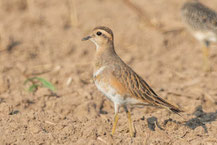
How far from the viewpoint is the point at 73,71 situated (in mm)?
7824

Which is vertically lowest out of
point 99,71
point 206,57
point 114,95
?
point 114,95

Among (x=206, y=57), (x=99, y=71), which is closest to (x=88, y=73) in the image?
(x=99, y=71)

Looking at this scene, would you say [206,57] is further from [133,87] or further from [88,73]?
[133,87]

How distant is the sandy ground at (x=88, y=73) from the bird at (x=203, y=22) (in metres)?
0.52

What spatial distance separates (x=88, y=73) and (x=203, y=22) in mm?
2722

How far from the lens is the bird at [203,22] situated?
8.23 m

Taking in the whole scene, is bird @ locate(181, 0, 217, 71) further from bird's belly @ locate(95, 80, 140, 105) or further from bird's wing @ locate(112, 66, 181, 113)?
bird's belly @ locate(95, 80, 140, 105)

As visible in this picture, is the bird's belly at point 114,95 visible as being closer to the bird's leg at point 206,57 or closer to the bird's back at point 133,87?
the bird's back at point 133,87

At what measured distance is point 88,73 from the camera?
25.7 ft

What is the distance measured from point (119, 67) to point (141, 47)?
14.6 ft

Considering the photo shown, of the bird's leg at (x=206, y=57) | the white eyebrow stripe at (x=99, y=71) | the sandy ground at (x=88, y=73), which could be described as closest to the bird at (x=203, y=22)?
the bird's leg at (x=206, y=57)

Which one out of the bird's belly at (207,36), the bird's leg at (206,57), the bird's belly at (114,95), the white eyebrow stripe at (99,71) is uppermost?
the bird's belly at (207,36)

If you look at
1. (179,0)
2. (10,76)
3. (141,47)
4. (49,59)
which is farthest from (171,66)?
(179,0)

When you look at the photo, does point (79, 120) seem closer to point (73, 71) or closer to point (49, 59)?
point (73, 71)
